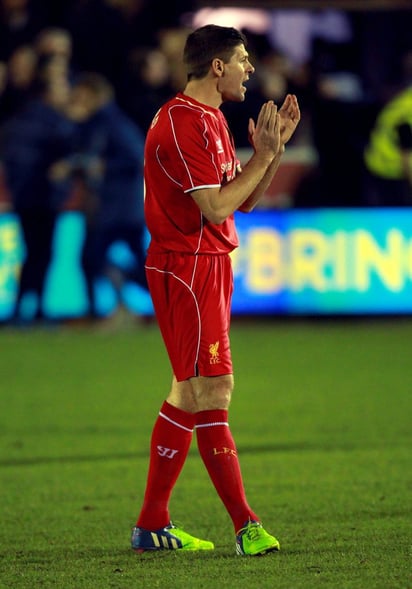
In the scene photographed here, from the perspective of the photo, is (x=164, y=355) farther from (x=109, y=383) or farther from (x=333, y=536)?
(x=333, y=536)

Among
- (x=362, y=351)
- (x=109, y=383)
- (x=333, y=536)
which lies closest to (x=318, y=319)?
(x=362, y=351)

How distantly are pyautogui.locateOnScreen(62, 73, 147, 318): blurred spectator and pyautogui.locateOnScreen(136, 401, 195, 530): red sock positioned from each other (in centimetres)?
849

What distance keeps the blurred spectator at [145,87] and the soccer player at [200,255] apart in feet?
29.9

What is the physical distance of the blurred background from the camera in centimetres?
1372

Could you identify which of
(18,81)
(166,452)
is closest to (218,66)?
(166,452)

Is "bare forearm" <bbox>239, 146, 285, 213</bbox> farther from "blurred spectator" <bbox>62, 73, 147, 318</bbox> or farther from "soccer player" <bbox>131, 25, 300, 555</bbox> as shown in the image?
"blurred spectator" <bbox>62, 73, 147, 318</bbox>

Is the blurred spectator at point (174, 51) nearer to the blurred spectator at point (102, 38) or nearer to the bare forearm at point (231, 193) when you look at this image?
the blurred spectator at point (102, 38)

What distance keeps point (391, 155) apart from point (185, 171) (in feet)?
32.1

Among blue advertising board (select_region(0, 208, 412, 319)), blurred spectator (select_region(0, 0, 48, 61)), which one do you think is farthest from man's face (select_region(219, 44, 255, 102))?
blurred spectator (select_region(0, 0, 48, 61))

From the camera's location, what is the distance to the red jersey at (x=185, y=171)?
5078 millimetres

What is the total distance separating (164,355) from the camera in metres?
12.0

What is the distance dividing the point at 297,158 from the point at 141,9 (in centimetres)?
257

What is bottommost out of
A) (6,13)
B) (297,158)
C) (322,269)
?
(322,269)

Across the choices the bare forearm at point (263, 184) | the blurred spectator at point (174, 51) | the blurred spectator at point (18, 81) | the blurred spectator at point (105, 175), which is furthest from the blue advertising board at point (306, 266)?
the bare forearm at point (263, 184)
